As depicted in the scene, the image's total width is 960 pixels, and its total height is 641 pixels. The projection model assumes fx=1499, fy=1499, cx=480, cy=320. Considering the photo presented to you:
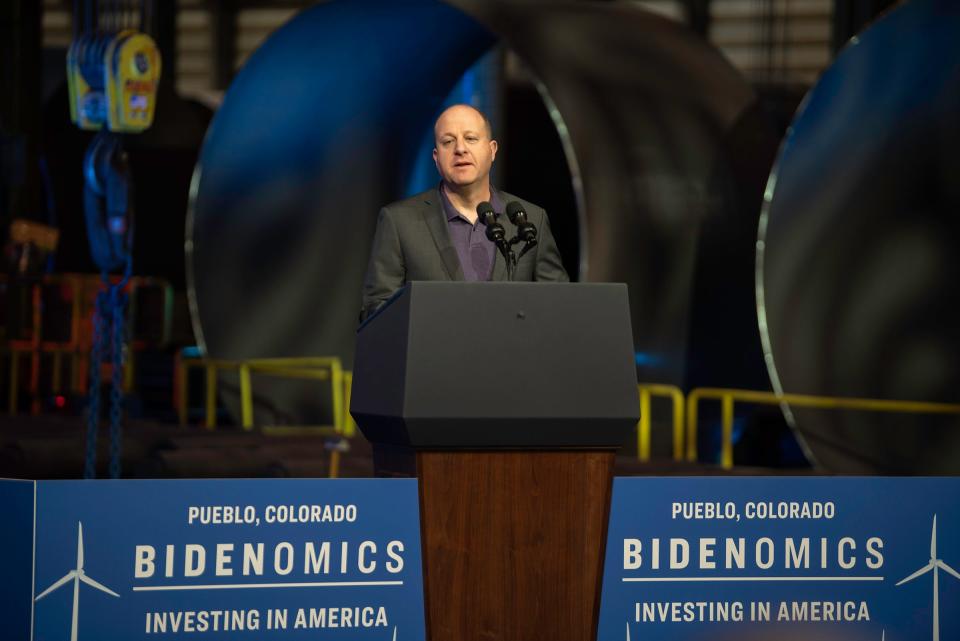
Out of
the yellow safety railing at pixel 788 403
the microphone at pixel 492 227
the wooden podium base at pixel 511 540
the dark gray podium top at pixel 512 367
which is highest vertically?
the yellow safety railing at pixel 788 403

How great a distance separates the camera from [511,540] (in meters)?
3.27

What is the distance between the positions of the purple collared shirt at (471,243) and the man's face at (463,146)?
0.09 m

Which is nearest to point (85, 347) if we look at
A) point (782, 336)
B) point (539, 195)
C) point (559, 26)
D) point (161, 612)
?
point (539, 195)

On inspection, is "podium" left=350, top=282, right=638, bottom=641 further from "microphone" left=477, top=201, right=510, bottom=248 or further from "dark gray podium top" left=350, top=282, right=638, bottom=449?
"microphone" left=477, top=201, right=510, bottom=248

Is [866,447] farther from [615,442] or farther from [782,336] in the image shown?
[615,442]

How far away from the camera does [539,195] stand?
16891mm

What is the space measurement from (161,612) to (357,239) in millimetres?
9735

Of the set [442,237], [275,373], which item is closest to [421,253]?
[442,237]

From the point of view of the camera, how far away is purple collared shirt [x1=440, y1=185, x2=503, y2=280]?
3713 mm

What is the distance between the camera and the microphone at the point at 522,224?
11.3ft

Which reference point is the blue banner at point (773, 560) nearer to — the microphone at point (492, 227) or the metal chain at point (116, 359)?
the microphone at point (492, 227)

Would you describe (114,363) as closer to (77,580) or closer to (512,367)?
(77,580)

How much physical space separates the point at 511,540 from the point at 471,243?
2.69 ft

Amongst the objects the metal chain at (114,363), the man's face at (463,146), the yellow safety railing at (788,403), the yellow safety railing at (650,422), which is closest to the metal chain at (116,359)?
the metal chain at (114,363)
